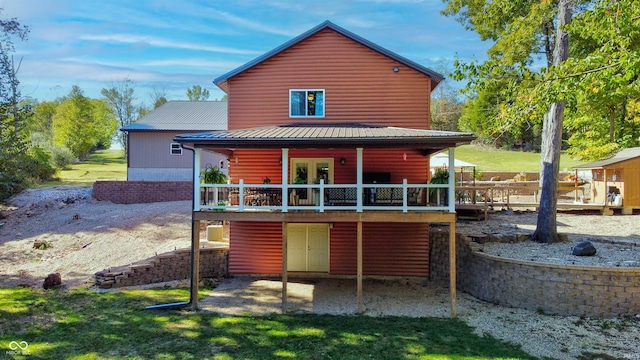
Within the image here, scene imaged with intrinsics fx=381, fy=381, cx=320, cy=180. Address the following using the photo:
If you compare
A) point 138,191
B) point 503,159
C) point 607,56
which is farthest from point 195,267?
point 503,159

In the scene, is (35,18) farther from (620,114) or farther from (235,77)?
(620,114)

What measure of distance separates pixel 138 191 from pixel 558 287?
20578 millimetres

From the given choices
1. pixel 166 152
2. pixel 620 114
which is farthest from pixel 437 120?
pixel 166 152

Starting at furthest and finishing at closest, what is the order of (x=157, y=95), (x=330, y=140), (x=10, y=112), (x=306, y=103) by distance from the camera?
(x=157, y=95), (x=10, y=112), (x=306, y=103), (x=330, y=140)

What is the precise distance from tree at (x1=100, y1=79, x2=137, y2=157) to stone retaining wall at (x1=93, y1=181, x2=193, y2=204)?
1572 inches

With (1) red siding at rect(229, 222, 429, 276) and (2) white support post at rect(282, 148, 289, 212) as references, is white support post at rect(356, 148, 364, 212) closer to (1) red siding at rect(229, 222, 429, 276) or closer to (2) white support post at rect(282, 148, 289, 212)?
(2) white support post at rect(282, 148, 289, 212)

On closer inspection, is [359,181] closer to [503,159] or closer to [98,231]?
[98,231]

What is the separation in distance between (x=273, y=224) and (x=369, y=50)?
22.6ft

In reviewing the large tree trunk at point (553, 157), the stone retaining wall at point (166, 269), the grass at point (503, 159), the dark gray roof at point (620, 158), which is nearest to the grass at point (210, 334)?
the stone retaining wall at point (166, 269)

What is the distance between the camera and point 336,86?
1324 centimetres

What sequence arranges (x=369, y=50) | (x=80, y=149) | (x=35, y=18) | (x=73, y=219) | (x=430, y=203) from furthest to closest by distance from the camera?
(x=80, y=149), (x=73, y=219), (x=35, y=18), (x=369, y=50), (x=430, y=203)

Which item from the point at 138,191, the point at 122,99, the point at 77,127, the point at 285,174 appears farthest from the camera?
the point at 122,99

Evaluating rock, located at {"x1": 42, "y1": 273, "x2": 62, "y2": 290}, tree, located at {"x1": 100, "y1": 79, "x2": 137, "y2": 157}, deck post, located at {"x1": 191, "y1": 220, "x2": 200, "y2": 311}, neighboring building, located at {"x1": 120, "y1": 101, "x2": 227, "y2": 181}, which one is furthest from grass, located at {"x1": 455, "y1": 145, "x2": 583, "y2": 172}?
tree, located at {"x1": 100, "y1": 79, "x2": 137, "y2": 157}

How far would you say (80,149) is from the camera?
43.1 meters
